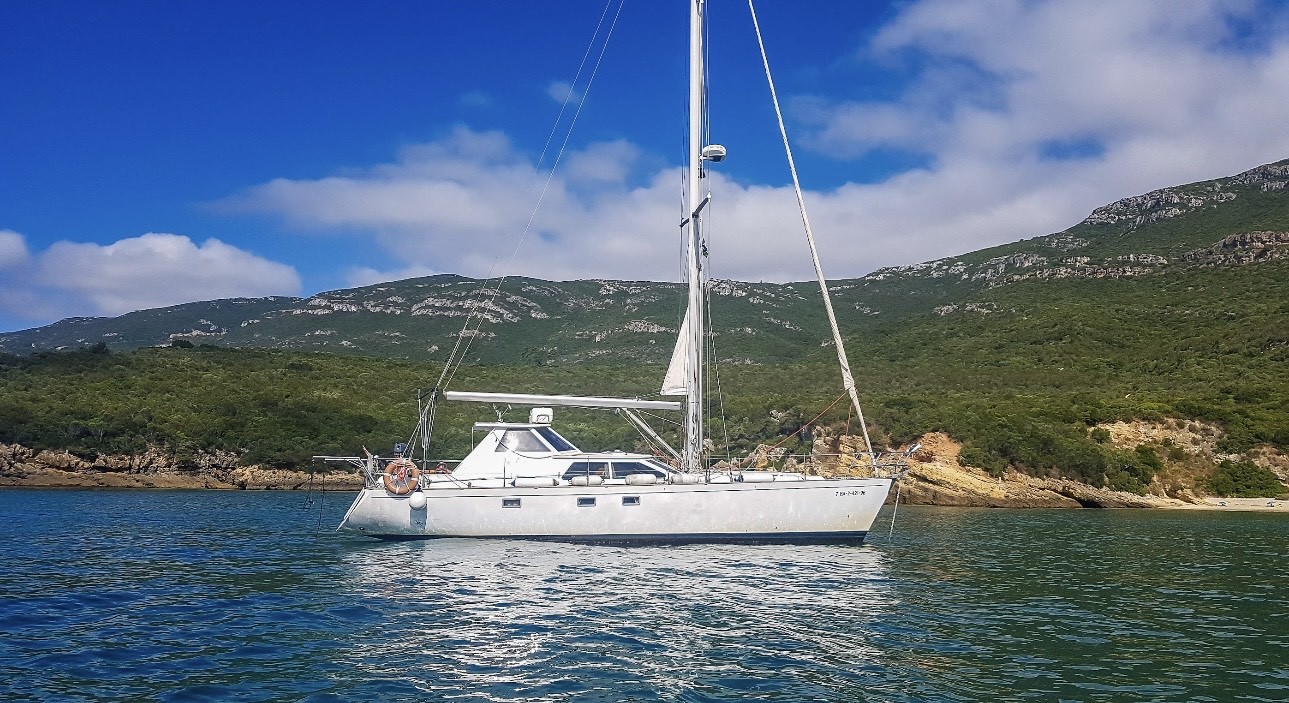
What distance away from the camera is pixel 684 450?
78.3 ft

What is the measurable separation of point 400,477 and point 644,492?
21.5 ft

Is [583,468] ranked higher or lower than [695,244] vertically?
lower

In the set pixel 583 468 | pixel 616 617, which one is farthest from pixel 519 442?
pixel 616 617

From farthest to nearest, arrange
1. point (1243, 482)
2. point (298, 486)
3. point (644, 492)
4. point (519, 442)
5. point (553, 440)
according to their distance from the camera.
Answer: point (298, 486), point (1243, 482), point (553, 440), point (519, 442), point (644, 492)

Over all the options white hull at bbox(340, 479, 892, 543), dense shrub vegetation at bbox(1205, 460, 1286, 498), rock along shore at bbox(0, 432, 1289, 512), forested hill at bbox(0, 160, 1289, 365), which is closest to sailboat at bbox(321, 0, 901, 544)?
white hull at bbox(340, 479, 892, 543)

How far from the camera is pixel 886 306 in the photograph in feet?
339

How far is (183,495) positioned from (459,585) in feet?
99.3

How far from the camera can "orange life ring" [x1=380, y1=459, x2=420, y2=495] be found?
2255cm

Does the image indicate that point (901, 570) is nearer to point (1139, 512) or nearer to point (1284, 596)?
point (1284, 596)

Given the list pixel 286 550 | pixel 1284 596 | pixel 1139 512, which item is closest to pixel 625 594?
pixel 286 550

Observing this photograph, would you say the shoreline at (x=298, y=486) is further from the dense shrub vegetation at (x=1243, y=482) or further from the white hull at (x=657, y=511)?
the white hull at (x=657, y=511)

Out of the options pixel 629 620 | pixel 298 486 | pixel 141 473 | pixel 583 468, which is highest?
pixel 583 468

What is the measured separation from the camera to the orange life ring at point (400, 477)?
22.5 m

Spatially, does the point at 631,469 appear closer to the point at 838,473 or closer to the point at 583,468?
the point at 583,468
